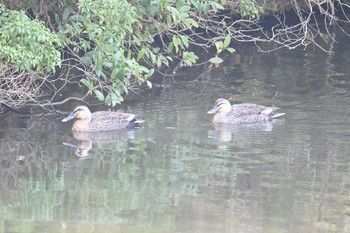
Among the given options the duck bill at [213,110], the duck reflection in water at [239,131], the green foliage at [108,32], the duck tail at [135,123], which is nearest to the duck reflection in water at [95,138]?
the duck tail at [135,123]

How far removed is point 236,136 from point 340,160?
2.73 meters

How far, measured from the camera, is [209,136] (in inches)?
640

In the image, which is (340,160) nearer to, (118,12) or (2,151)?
(118,12)

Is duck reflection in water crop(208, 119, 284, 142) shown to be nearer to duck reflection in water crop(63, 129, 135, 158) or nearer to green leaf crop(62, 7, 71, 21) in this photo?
duck reflection in water crop(63, 129, 135, 158)

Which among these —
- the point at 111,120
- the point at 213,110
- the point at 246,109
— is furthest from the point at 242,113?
the point at 111,120

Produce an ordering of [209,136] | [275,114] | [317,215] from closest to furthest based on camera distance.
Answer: [317,215]
[209,136]
[275,114]

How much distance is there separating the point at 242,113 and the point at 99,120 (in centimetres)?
261

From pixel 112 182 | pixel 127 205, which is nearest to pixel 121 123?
pixel 112 182

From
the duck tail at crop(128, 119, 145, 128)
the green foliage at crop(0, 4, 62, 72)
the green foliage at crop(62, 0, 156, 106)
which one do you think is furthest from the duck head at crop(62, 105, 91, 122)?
the green foliage at crop(0, 4, 62, 72)

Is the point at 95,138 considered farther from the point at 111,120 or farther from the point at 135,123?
the point at 135,123

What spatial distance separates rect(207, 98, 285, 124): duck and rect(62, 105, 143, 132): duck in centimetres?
157

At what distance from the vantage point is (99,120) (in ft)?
57.0

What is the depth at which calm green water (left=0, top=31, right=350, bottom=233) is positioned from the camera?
11016 millimetres

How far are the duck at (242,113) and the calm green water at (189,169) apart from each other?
0.26 meters
